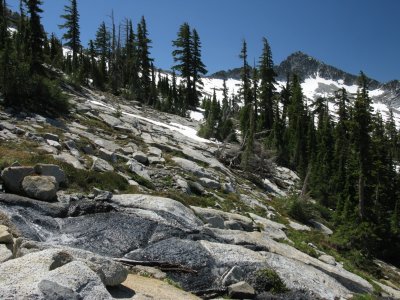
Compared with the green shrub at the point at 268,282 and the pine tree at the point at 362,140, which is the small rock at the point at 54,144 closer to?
the green shrub at the point at 268,282

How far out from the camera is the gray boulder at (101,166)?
55.8ft

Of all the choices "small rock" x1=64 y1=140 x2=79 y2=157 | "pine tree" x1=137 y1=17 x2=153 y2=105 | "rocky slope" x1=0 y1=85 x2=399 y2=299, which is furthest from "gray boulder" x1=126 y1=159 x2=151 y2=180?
"pine tree" x1=137 y1=17 x2=153 y2=105

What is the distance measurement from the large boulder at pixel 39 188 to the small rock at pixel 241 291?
6.23 metres

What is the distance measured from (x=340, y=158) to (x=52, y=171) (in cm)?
3785

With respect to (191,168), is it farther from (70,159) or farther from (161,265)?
(161,265)

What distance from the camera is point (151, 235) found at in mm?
11750

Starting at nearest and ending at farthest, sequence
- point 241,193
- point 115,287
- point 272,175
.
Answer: point 115,287 → point 241,193 → point 272,175

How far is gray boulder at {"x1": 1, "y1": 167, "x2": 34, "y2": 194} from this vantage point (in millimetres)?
12594

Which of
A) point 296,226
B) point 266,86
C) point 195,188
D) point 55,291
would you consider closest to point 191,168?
point 195,188

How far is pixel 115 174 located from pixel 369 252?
17024 mm

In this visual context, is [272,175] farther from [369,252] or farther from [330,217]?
[369,252]

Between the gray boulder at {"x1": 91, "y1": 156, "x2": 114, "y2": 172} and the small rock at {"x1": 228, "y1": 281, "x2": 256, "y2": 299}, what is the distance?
29.5ft

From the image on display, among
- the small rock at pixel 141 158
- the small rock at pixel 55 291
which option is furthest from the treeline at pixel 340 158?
the small rock at pixel 55 291

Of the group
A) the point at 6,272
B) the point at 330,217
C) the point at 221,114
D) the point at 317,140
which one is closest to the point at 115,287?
the point at 6,272
